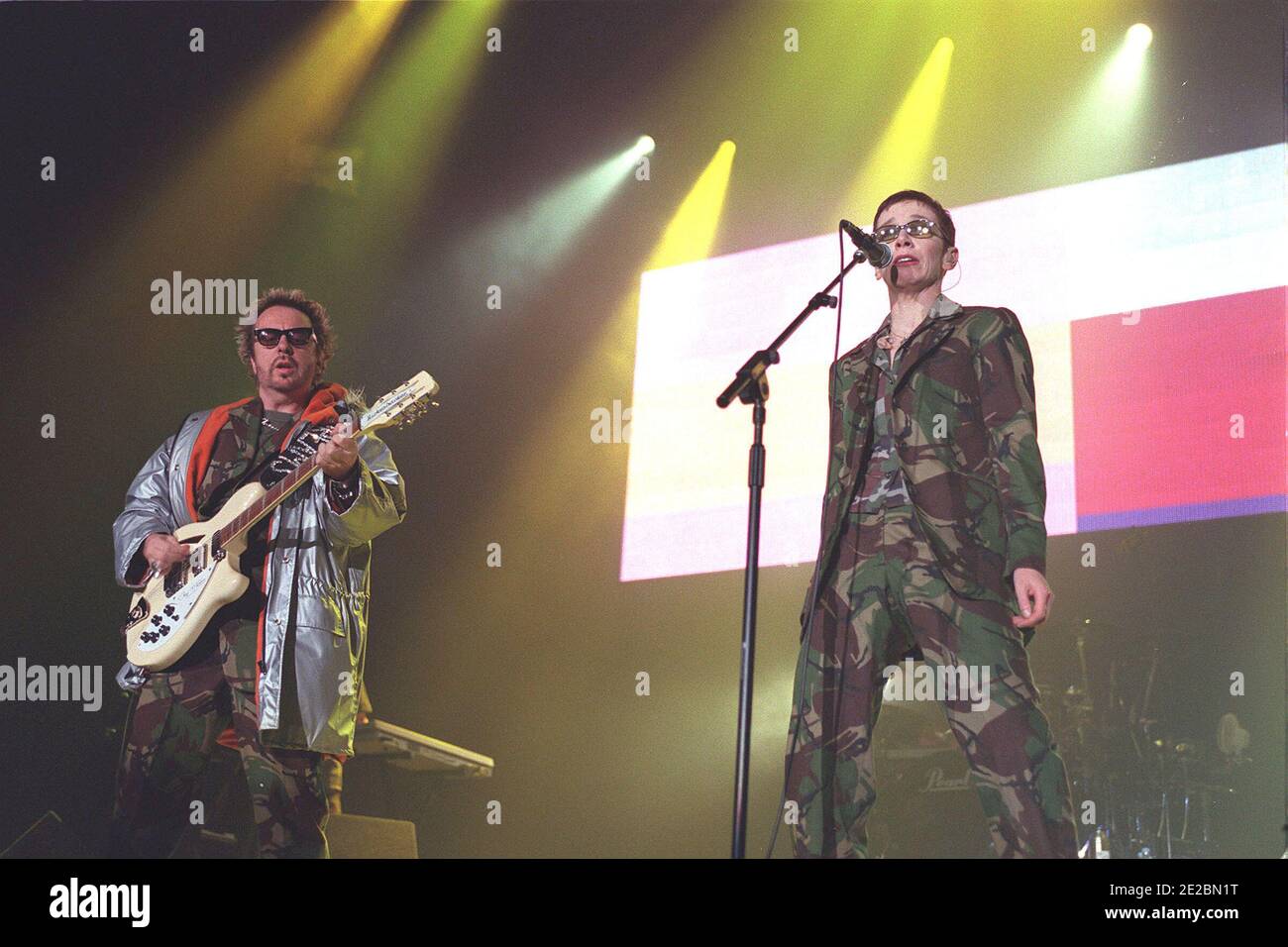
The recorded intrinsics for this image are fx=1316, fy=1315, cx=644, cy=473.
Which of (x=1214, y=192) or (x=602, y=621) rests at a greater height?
(x=1214, y=192)

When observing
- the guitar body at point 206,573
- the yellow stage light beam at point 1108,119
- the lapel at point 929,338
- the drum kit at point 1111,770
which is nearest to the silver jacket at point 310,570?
the guitar body at point 206,573

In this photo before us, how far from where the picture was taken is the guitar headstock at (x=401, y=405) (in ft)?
14.6

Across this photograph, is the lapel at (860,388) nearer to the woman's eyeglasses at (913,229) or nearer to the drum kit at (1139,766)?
the woman's eyeglasses at (913,229)

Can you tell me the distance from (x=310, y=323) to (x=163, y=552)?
96 cm

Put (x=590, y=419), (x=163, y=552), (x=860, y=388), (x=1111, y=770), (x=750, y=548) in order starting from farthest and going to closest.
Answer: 1. (x=590, y=419)
2. (x=1111, y=770)
3. (x=163, y=552)
4. (x=860, y=388)
5. (x=750, y=548)

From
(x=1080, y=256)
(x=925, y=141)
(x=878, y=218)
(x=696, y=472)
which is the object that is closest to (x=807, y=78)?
(x=925, y=141)

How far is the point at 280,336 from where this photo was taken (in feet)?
15.5

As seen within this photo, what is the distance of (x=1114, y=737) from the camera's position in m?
4.55

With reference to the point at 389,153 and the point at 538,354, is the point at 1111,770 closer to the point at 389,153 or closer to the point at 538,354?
the point at 538,354

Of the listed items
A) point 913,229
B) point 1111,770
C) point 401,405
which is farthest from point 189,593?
point 1111,770

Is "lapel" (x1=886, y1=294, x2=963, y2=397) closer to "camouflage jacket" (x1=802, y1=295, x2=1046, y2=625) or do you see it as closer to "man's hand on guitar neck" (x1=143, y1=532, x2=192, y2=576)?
"camouflage jacket" (x1=802, y1=295, x2=1046, y2=625)

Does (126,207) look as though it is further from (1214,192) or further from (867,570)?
(1214,192)

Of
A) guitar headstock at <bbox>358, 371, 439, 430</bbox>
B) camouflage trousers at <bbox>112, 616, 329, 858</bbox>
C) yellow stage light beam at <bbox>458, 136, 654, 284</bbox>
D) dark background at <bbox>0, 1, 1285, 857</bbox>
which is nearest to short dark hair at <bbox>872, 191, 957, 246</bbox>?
dark background at <bbox>0, 1, 1285, 857</bbox>
